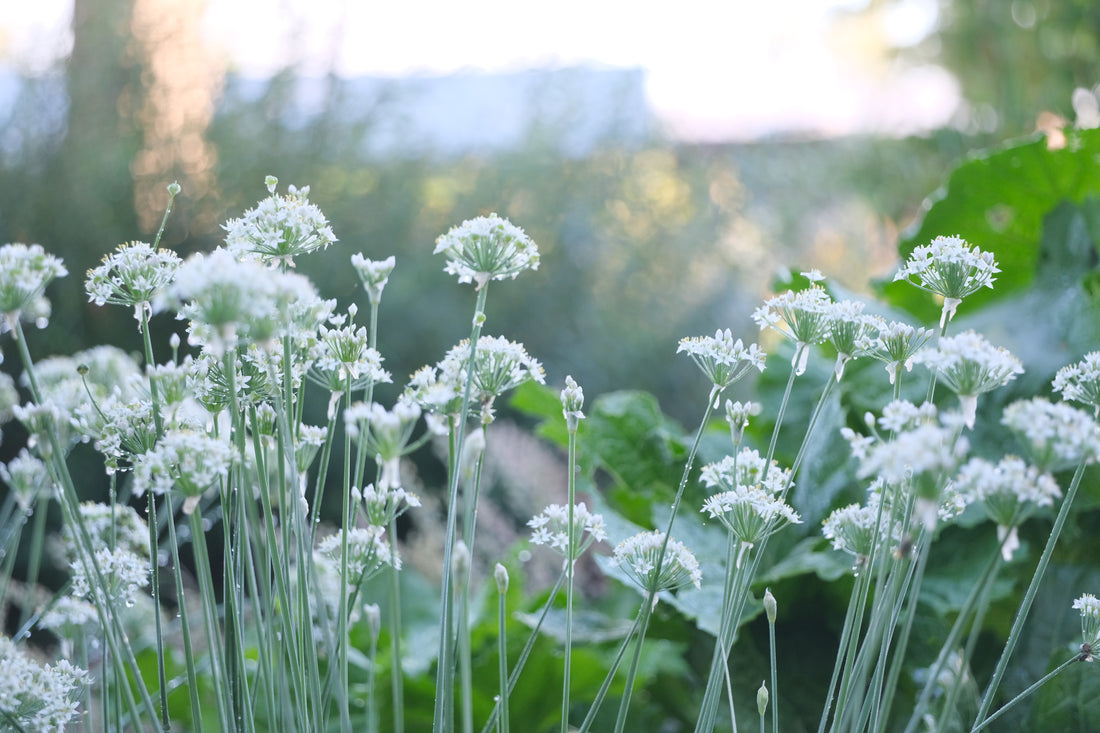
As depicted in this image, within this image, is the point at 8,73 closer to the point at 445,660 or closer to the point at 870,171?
the point at 445,660

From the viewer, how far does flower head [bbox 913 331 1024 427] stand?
1.81 ft

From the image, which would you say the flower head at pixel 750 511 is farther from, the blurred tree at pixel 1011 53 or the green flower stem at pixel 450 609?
the blurred tree at pixel 1011 53

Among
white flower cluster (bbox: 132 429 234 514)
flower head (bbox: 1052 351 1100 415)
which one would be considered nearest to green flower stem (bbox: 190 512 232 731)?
white flower cluster (bbox: 132 429 234 514)

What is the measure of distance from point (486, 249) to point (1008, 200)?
1.27m

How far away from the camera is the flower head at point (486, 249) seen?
0.67 m

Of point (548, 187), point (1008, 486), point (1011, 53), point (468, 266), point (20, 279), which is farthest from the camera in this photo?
point (1011, 53)

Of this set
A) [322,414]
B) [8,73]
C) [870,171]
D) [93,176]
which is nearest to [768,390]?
[322,414]

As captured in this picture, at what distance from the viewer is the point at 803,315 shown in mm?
709

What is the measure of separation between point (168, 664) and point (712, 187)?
3345 millimetres

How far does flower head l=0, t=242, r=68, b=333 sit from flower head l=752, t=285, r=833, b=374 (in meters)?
0.53

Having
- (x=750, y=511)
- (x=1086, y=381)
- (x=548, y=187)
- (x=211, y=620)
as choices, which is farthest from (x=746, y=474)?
(x=548, y=187)

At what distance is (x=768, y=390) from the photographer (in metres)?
1.68

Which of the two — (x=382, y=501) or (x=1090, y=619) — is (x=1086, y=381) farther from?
(x=382, y=501)

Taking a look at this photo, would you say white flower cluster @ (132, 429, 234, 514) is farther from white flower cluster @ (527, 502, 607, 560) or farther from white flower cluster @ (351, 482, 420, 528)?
white flower cluster @ (527, 502, 607, 560)
